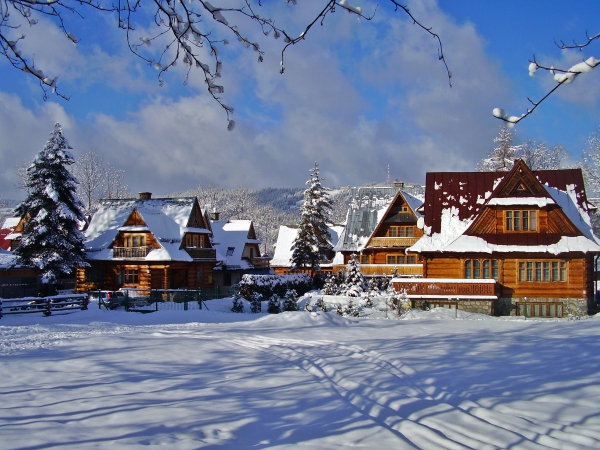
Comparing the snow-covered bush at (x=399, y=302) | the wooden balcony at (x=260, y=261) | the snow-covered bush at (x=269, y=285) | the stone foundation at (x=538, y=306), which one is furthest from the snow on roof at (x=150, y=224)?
the stone foundation at (x=538, y=306)

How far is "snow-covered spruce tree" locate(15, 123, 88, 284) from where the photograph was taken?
3622 cm

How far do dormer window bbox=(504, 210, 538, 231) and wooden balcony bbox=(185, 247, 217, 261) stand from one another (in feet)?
Result: 78.5

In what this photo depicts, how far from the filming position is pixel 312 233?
5003 cm

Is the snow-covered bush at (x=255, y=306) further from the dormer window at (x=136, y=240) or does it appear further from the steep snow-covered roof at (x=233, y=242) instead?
the steep snow-covered roof at (x=233, y=242)

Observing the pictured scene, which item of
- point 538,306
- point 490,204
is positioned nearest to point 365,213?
point 490,204

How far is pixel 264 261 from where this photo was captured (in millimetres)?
61812

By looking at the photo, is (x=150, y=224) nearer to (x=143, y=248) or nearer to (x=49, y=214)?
(x=143, y=248)

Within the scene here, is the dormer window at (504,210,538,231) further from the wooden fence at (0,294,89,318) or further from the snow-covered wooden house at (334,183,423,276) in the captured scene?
the wooden fence at (0,294,89,318)

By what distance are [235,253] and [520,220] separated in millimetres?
32644

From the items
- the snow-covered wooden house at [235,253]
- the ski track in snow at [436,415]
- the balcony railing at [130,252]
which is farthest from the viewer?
the snow-covered wooden house at [235,253]

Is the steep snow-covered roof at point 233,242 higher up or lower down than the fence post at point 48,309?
higher up

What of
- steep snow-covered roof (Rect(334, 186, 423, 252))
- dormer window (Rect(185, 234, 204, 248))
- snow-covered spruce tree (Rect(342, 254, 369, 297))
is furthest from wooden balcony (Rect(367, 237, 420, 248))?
dormer window (Rect(185, 234, 204, 248))

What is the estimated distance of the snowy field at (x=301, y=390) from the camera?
24.9ft

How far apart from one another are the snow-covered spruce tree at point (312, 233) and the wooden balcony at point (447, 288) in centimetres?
2182
